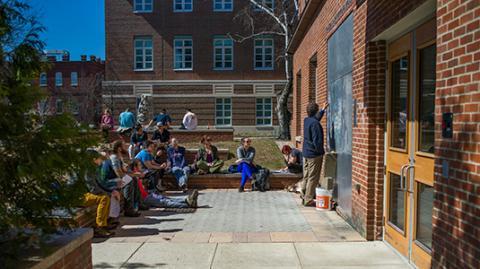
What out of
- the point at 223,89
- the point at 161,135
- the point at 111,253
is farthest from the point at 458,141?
the point at 223,89

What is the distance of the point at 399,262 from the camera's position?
5223mm

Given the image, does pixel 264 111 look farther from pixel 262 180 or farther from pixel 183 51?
pixel 262 180

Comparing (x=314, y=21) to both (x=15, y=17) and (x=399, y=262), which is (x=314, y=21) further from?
(x=15, y=17)

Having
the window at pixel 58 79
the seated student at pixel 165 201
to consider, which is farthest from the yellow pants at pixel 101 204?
the window at pixel 58 79

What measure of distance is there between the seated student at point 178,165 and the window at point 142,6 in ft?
75.6

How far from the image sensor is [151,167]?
34.6 feet

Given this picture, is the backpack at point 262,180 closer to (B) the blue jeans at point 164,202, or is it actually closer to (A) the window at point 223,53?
(B) the blue jeans at point 164,202

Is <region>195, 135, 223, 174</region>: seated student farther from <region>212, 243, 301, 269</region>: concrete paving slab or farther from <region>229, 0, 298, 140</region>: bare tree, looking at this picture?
<region>229, 0, 298, 140</region>: bare tree

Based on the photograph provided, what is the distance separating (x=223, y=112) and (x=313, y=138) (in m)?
24.3

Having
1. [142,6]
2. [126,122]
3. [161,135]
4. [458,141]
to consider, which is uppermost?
[142,6]

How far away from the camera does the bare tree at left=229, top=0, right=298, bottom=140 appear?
83.1 feet

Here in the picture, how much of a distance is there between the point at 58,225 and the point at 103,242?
2960 millimetres

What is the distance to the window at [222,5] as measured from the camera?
32.4 meters

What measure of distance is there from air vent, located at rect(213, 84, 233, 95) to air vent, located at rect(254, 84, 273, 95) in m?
1.86
